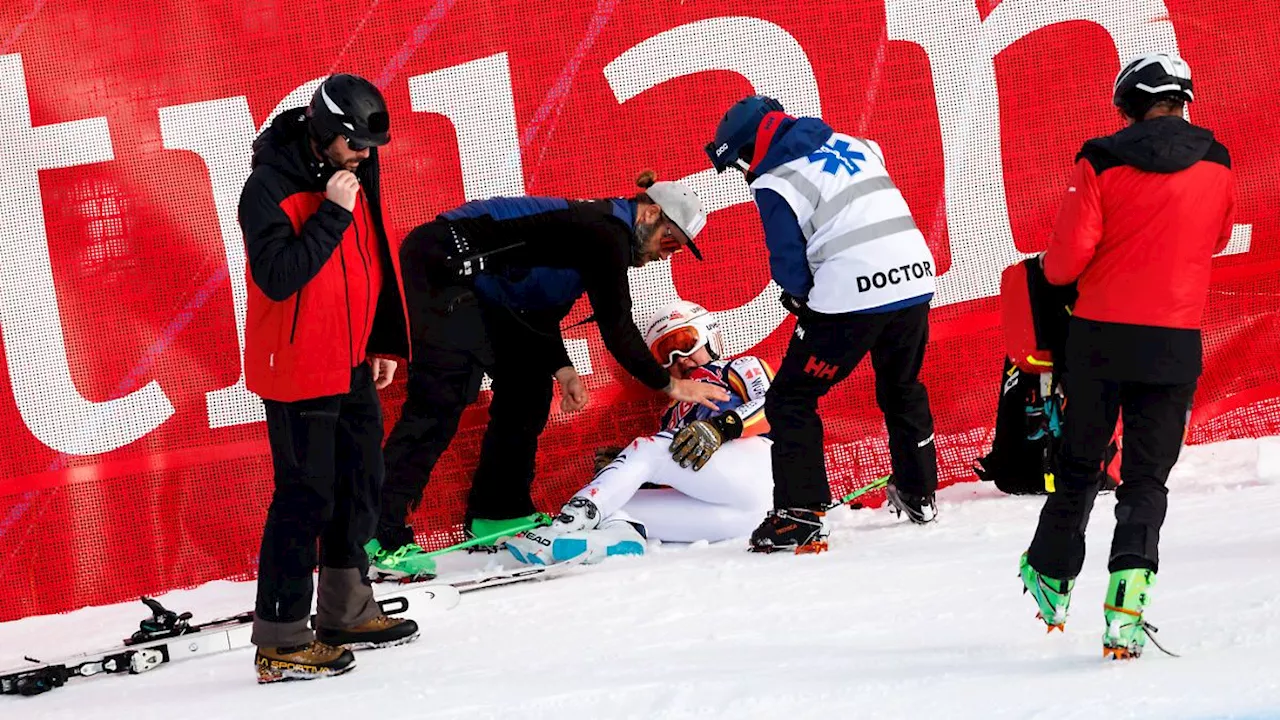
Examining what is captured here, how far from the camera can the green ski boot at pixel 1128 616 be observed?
3432mm

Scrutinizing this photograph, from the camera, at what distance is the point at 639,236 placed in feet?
18.0

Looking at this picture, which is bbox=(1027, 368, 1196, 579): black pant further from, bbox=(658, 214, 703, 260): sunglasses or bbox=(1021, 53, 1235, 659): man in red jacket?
bbox=(658, 214, 703, 260): sunglasses

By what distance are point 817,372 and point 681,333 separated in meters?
0.99

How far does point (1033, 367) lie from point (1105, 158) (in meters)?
2.41

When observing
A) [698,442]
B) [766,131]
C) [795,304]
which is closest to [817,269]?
[795,304]

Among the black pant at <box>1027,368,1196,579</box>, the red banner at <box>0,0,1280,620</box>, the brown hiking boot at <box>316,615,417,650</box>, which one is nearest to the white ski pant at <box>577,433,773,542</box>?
the red banner at <box>0,0,1280,620</box>

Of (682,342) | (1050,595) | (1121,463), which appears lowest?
(1050,595)

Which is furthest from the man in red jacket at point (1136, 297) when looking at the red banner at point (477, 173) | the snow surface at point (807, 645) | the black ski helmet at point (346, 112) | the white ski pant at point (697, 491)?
the red banner at point (477, 173)

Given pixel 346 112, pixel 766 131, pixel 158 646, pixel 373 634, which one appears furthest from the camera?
pixel 766 131

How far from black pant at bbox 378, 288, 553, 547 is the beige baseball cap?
749mm

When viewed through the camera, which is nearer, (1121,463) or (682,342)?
(1121,463)

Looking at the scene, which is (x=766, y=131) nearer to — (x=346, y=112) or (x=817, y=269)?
(x=817, y=269)

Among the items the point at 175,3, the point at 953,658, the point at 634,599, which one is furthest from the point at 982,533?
the point at 175,3

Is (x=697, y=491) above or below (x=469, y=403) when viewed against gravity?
below
